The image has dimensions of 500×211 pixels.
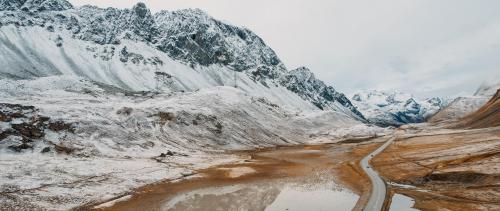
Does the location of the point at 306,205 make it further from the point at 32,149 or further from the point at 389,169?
the point at 32,149

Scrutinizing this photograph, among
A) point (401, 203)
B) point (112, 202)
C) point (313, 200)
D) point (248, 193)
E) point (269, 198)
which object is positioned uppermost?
point (401, 203)

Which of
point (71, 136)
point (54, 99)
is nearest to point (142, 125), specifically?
point (71, 136)

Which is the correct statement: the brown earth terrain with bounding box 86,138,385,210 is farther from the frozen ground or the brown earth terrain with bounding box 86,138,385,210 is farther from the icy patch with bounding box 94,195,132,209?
the frozen ground

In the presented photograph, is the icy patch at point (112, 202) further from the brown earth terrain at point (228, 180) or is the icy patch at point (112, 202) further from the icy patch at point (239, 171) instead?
the icy patch at point (239, 171)

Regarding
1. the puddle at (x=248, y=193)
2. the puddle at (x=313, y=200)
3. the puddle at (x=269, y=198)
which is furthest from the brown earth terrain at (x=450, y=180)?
the puddle at (x=248, y=193)

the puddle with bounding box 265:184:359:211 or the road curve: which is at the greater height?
the road curve

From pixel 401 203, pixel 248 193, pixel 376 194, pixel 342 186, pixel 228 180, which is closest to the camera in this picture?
pixel 401 203

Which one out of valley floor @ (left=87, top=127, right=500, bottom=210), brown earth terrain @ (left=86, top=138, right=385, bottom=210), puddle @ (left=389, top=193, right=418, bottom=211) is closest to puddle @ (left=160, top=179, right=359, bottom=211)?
valley floor @ (left=87, top=127, right=500, bottom=210)

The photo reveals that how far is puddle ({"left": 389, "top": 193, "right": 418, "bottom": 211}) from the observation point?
43125 millimetres

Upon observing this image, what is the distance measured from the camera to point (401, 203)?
45688 mm

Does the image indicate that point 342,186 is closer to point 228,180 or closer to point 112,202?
point 228,180

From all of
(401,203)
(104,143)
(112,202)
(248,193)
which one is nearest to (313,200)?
(248,193)

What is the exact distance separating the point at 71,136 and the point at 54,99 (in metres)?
62.6

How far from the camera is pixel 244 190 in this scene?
56562mm
